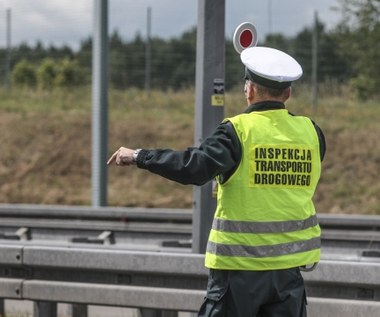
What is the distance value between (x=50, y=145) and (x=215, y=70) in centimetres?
1417

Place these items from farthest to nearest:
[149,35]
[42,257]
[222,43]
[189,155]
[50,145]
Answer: [149,35] < [50,145] < [222,43] < [42,257] < [189,155]

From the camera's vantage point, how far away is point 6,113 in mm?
23422

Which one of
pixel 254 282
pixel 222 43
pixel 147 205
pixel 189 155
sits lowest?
pixel 147 205

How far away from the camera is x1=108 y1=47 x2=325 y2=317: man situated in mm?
4676

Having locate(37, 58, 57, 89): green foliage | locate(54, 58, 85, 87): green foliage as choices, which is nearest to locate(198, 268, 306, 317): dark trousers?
locate(37, 58, 57, 89): green foliage

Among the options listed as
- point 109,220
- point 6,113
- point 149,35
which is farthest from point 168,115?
point 109,220

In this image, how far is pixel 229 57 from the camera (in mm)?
24234

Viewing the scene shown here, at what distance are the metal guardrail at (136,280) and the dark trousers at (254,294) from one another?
132 centimetres

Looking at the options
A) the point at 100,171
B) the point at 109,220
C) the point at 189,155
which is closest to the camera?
the point at 189,155

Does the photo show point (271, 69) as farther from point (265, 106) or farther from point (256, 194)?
point (256, 194)

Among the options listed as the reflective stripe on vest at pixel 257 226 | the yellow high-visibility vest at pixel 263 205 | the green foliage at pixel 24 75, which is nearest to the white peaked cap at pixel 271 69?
the yellow high-visibility vest at pixel 263 205

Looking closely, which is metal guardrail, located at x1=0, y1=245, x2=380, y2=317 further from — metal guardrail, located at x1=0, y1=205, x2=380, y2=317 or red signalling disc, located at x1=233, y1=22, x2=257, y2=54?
red signalling disc, located at x1=233, y1=22, x2=257, y2=54

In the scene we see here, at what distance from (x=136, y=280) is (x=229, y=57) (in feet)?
58.9

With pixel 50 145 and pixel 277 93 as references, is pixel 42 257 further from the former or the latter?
pixel 50 145
